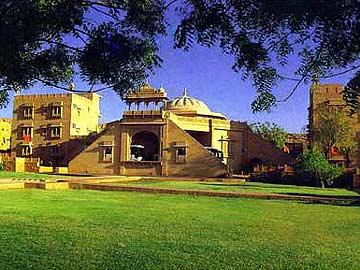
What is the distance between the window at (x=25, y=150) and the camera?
153 feet

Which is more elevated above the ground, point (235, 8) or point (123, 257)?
point (235, 8)

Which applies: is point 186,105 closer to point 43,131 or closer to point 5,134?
point 43,131

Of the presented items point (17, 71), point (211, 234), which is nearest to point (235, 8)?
point (17, 71)

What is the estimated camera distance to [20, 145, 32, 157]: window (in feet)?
153

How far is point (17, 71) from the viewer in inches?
140

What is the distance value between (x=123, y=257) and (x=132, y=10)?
4.06 meters

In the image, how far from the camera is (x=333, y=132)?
114 feet

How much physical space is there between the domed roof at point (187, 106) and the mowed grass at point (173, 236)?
30.1 metres

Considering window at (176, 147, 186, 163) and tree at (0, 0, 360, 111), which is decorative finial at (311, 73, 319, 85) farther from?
window at (176, 147, 186, 163)

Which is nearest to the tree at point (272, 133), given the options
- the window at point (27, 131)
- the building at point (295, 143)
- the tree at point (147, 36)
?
the building at point (295, 143)

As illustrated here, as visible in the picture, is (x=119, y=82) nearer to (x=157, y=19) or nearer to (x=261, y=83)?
(x=157, y=19)

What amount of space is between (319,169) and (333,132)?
9261 millimetres

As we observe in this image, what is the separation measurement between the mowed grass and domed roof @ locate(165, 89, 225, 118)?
98.6 feet

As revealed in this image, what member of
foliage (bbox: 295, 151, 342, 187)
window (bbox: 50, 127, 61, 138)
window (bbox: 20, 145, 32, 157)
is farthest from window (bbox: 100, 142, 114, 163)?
foliage (bbox: 295, 151, 342, 187)
